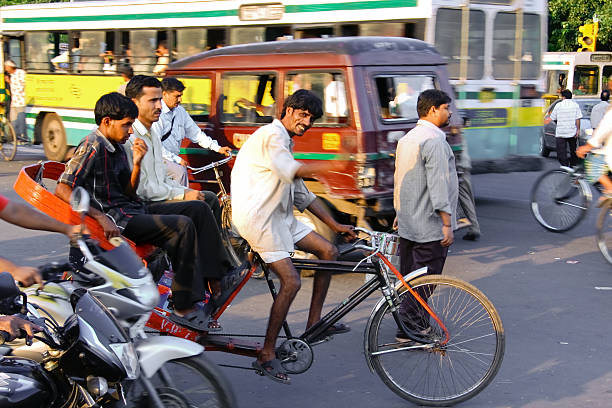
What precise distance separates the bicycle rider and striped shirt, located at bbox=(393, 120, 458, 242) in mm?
3054

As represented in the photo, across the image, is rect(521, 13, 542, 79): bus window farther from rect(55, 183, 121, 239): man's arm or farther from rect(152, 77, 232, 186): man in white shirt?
rect(55, 183, 121, 239): man's arm

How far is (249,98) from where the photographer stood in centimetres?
848

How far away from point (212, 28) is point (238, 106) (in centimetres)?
495

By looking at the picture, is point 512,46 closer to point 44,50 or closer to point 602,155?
point 602,155

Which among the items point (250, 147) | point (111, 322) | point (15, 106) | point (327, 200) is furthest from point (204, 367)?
point (15, 106)

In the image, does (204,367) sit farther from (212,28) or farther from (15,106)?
(15,106)

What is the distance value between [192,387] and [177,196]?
6.41ft

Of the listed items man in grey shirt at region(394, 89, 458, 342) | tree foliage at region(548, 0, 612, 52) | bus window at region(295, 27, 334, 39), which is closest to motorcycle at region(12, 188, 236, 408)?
man in grey shirt at region(394, 89, 458, 342)

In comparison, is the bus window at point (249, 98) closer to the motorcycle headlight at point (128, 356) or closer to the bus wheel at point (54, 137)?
the motorcycle headlight at point (128, 356)

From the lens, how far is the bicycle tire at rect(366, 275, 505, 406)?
455 cm

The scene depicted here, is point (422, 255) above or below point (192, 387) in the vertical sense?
above

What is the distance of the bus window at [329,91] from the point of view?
7676mm

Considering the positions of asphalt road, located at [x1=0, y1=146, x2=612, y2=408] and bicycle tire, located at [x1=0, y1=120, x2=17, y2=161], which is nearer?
asphalt road, located at [x1=0, y1=146, x2=612, y2=408]

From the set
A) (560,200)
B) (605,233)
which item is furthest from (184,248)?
(560,200)
